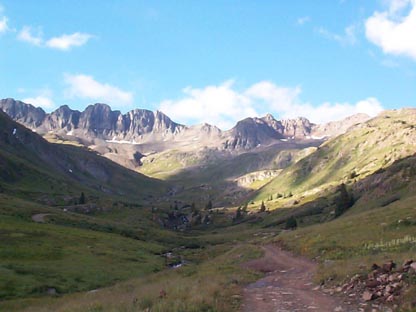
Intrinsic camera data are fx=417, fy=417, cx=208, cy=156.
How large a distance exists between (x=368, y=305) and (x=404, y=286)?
189 centimetres

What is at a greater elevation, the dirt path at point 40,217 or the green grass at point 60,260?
the dirt path at point 40,217

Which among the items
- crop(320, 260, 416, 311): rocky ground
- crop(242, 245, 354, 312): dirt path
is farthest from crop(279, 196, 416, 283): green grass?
crop(242, 245, 354, 312): dirt path

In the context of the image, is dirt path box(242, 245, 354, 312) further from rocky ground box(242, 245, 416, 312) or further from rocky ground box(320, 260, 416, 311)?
rocky ground box(320, 260, 416, 311)

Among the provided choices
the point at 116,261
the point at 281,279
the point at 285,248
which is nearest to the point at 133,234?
the point at 116,261

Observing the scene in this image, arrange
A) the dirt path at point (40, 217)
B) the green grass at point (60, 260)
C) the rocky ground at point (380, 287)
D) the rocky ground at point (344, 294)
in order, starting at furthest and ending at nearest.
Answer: the dirt path at point (40, 217), the green grass at point (60, 260), the rocky ground at point (344, 294), the rocky ground at point (380, 287)

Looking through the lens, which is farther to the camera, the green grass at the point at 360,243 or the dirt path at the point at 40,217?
the dirt path at the point at 40,217

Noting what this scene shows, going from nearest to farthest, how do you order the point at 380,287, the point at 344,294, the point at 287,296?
the point at 380,287, the point at 344,294, the point at 287,296

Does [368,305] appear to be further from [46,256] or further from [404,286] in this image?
[46,256]

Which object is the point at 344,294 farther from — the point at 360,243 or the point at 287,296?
the point at 360,243

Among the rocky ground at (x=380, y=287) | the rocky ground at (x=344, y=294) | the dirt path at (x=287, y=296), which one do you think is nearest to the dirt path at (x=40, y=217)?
the dirt path at (x=287, y=296)

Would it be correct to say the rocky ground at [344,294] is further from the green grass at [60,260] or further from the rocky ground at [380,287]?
the green grass at [60,260]

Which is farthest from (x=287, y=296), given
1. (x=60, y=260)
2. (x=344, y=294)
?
(x=60, y=260)

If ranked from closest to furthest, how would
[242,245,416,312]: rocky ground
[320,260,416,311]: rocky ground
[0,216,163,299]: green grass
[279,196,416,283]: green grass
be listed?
[320,260,416,311]: rocky ground < [242,245,416,312]: rocky ground < [279,196,416,283]: green grass < [0,216,163,299]: green grass

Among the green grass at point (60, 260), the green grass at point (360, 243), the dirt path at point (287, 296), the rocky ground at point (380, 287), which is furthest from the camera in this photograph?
the green grass at point (60, 260)
